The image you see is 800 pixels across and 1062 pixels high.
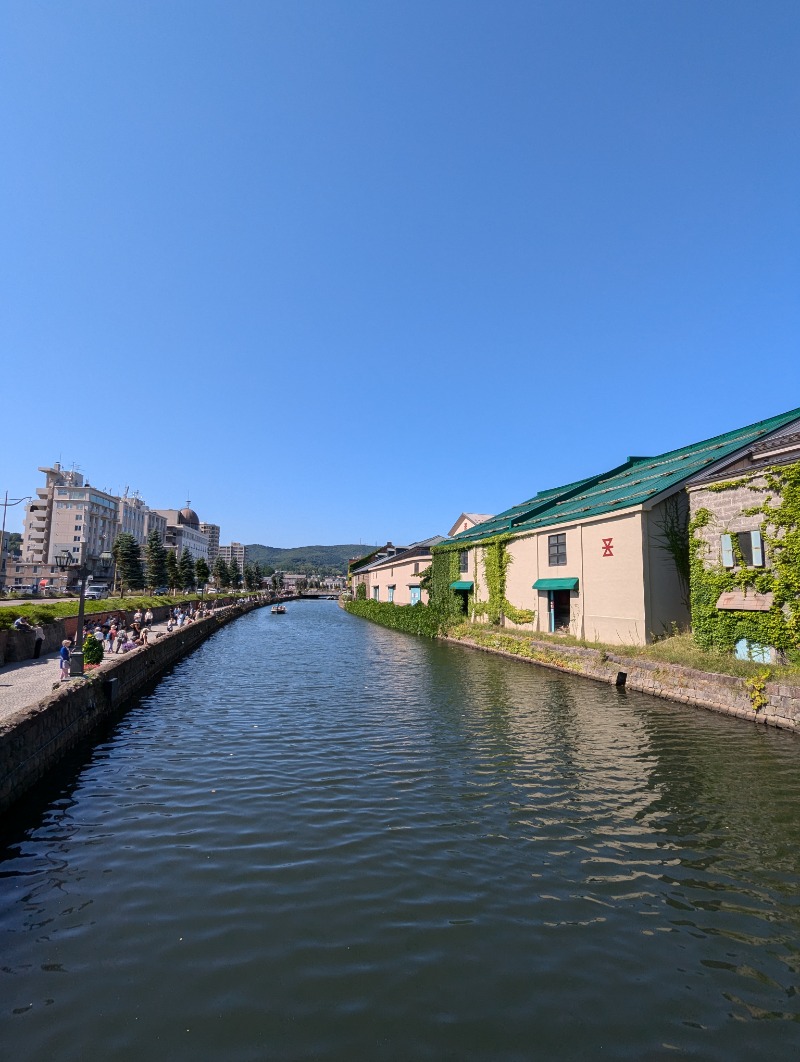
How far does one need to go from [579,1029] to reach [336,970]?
2375 millimetres

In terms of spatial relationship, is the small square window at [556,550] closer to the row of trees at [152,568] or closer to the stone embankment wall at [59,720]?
the stone embankment wall at [59,720]

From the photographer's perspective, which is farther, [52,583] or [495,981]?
[52,583]

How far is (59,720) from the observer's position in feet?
44.2

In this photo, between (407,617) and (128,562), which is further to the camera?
(128,562)

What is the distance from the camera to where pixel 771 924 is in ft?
21.5

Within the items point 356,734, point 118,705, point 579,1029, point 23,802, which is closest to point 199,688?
point 118,705

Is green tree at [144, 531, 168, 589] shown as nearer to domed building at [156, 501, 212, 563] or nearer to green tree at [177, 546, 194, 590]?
green tree at [177, 546, 194, 590]

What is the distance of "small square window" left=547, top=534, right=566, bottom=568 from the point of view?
30578 mm

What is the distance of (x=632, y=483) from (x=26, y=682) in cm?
2922

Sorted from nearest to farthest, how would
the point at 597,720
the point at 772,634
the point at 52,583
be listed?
the point at 597,720 < the point at 772,634 < the point at 52,583

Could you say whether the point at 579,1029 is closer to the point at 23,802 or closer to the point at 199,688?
the point at 23,802

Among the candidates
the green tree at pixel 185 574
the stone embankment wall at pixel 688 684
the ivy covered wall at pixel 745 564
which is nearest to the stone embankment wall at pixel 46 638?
the stone embankment wall at pixel 688 684

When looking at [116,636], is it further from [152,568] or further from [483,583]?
[152,568]

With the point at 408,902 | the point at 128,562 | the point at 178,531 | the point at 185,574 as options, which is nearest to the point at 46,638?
the point at 408,902
